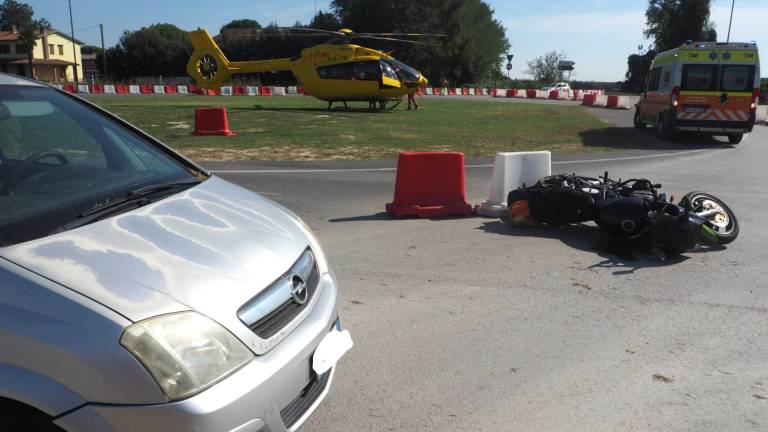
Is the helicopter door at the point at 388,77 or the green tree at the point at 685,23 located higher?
the green tree at the point at 685,23

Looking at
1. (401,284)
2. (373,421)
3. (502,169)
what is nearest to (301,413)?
(373,421)

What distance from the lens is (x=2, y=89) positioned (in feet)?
10.5

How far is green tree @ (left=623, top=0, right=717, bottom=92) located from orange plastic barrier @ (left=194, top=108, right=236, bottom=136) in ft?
224

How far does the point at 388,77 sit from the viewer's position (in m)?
27.5

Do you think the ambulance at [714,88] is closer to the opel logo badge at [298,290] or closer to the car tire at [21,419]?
the opel logo badge at [298,290]

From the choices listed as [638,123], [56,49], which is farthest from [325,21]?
[638,123]

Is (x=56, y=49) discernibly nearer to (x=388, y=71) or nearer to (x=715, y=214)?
(x=388, y=71)

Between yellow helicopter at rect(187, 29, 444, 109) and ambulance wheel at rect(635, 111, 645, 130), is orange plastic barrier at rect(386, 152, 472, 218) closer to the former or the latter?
ambulance wheel at rect(635, 111, 645, 130)

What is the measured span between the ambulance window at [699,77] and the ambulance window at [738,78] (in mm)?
273

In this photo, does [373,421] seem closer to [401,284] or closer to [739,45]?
[401,284]

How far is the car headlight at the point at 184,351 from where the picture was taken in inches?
79.2

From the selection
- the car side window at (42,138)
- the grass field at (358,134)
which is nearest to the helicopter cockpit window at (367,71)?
the grass field at (358,134)

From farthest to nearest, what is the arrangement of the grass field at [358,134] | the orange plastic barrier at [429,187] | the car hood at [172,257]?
the grass field at [358,134], the orange plastic barrier at [429,187], the car hood at [172,257]

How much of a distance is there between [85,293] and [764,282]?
5.57 metres
